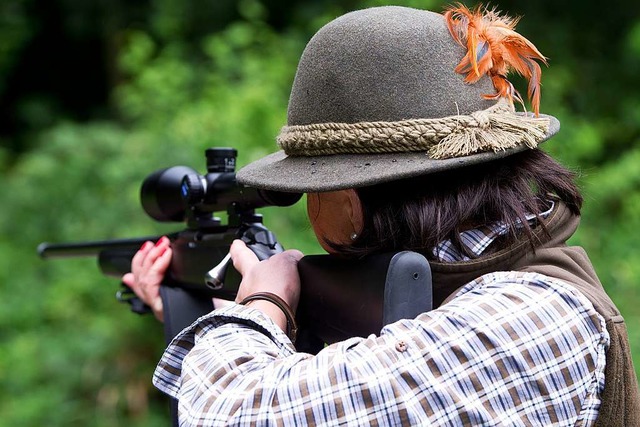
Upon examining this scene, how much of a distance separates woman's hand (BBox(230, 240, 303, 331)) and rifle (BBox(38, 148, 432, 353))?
30 millimetres

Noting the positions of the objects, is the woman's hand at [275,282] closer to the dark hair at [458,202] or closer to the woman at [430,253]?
the woman at [430,253]

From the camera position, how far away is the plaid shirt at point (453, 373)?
1342 mm

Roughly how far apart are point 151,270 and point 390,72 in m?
1.40

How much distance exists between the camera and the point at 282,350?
4.98 feet

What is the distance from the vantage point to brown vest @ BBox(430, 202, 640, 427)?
1425mm

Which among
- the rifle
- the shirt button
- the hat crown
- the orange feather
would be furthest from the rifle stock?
the orange feather

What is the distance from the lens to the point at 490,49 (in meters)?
1.62

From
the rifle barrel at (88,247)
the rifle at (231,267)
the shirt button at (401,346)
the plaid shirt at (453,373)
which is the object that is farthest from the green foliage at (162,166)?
the shirt button at (401,346)

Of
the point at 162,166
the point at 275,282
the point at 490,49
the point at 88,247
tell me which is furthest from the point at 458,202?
the point at 162,166

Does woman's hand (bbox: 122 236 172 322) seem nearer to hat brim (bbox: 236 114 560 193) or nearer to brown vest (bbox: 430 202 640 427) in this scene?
hat brim (bbox: 236 114 560 193)

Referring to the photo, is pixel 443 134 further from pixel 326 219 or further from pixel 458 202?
pixel 326 219

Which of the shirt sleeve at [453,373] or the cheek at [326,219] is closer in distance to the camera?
the shirt sleeve at [453,373]

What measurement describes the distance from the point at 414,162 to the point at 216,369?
0.49 metres

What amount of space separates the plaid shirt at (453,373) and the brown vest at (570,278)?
0.03m
